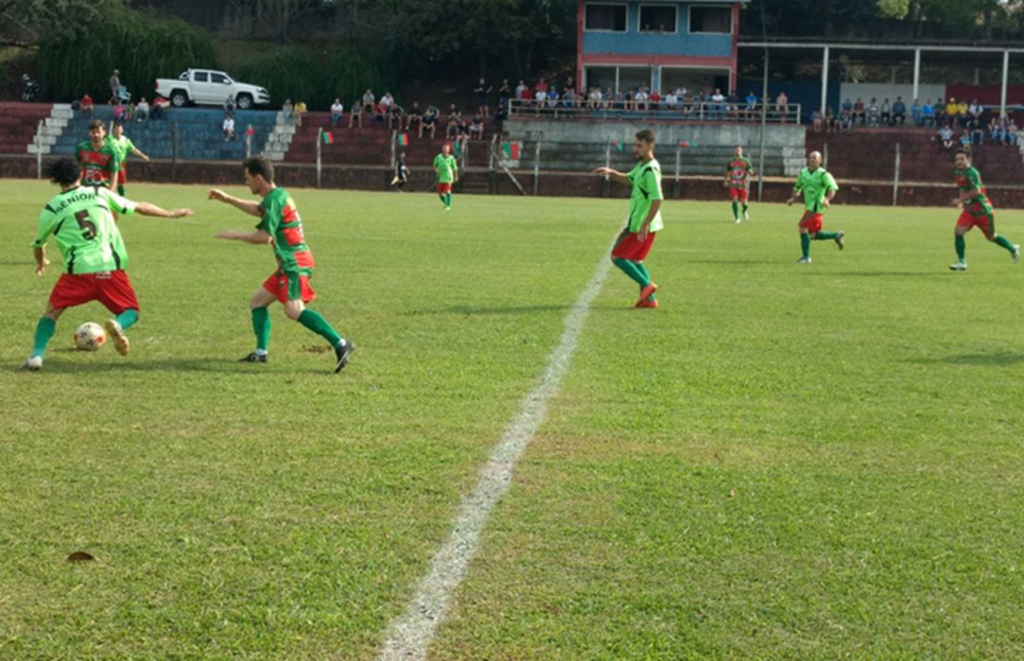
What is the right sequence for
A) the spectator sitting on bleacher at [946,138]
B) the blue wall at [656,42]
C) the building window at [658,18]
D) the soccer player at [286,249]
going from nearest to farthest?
the soccer player at [286,249] < the spectator sitting on bleacher at [946,138] < the blue wall at [656,42] < the building window at [658,18]

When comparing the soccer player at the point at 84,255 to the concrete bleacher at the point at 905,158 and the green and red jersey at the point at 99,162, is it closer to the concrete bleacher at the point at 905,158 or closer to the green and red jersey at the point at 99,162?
the green and red jersey at the point at 99,162

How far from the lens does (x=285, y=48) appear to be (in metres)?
65.4

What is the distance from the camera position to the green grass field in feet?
14.3

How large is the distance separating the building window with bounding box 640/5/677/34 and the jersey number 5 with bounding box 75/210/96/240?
56086mm

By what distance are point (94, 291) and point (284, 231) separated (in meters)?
1.37

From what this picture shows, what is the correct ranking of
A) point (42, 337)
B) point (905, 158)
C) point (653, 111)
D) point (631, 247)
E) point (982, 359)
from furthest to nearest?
point (653, 111) → point (905, 158) → point (631, 247) → point (982, 359) → point (42, 337)

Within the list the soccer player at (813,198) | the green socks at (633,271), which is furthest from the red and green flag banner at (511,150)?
the green socks at (633,271)

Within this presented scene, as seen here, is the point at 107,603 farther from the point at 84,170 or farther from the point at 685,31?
the point at 685,31

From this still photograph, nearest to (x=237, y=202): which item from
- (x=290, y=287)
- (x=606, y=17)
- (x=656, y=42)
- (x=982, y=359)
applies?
(x=290, y=287)

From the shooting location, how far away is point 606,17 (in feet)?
207

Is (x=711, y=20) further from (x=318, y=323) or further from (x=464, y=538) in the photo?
(x=464, y=538)

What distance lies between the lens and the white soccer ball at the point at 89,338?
940 centimetres

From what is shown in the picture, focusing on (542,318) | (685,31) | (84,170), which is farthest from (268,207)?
(685,31)

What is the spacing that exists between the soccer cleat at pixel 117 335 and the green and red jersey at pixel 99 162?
10377 millimetres
